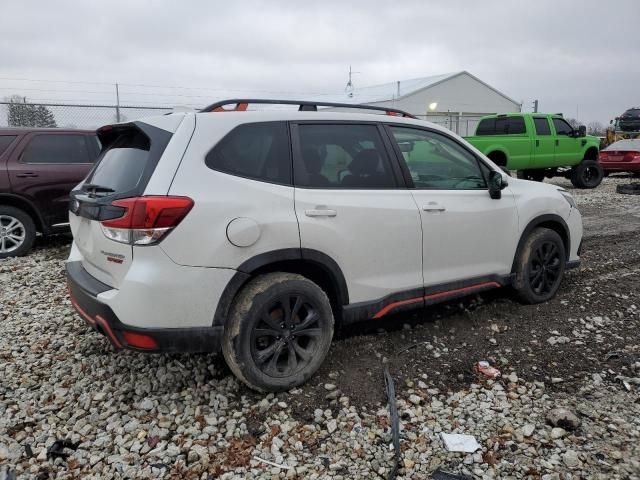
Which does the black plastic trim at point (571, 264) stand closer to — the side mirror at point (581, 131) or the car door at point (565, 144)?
the car door at point (565, 144)

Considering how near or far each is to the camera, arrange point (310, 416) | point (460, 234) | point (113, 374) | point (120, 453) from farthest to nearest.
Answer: point (460, 234) < point (113, 374) < point (310, 416) < point (120, 453)

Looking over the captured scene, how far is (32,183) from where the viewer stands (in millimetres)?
6414

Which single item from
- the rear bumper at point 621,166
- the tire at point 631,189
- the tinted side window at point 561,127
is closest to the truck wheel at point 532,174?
the tinted side window at point 561,127

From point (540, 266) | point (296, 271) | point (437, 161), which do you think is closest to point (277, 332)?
point (296, 271)

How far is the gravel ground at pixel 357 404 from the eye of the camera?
2525 millimetres

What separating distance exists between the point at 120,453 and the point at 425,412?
1.73 metres

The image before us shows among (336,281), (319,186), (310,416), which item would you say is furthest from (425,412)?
(319,186)

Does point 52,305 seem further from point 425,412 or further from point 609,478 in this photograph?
point 609,478

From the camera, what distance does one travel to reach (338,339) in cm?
382

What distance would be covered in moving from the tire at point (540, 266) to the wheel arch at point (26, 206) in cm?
586

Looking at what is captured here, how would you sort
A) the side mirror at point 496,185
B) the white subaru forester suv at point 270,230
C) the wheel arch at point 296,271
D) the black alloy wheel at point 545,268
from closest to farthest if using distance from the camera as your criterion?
1. the white subaru forester suv at point 270,230
2. the wheel arch at point 296,271
3. the side mirror at point 496,185
4. the black alloy wheel at point 545,268

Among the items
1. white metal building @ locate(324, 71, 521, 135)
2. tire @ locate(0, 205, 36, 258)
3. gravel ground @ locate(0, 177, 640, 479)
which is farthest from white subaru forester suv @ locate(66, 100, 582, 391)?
white metal building @ locate(324, 71, 521, 135)

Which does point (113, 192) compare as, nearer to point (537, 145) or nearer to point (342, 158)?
point (342, 158)

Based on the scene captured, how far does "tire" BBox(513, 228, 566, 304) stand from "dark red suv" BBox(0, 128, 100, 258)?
5618 millimetres
